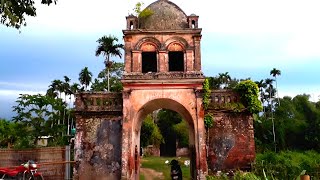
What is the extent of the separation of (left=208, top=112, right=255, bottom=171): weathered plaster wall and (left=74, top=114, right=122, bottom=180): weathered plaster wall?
4.27 metres

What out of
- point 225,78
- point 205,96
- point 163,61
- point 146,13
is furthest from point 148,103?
point 225,78

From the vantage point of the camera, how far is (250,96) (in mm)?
16531

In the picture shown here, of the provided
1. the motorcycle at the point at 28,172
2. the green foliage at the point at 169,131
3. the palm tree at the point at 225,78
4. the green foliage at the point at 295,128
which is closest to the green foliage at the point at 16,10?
the motorcycle at the point at 28,172

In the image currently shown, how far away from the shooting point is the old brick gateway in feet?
52.2

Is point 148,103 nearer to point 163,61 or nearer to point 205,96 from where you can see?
point 163,61

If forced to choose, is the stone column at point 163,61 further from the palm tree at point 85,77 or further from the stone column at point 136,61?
the palm tree at point 85,77

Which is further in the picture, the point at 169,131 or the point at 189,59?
the point at 169,131

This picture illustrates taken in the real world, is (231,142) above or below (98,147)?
above

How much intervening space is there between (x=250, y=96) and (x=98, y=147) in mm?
7365

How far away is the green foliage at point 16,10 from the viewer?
8.96 m

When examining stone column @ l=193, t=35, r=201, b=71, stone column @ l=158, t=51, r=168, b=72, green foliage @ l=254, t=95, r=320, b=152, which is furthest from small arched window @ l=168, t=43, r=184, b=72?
green foliage @ l=254, t=95, r=320, b=152

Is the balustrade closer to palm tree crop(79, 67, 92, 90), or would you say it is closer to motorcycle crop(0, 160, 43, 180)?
motorcycle crop(0, 160, 43, 180)

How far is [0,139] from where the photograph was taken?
3306 cm

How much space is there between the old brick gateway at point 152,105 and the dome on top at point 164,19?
0.17ft
